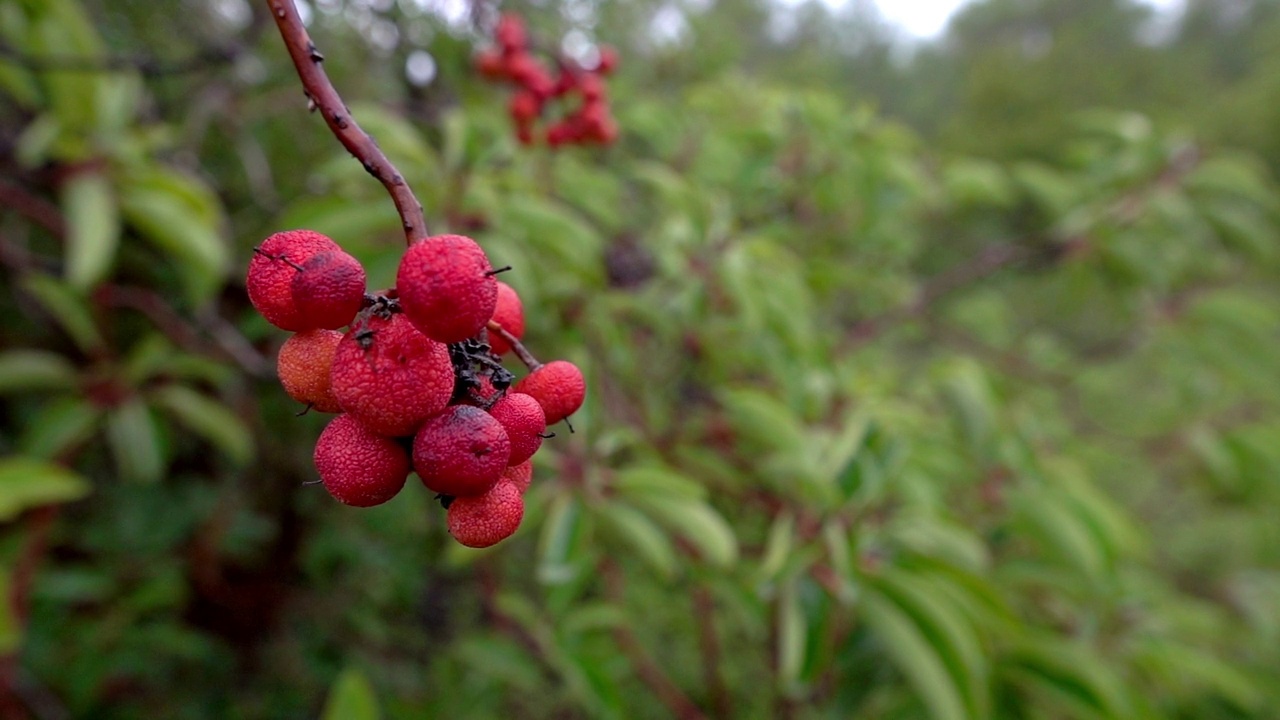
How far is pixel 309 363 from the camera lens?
391 mm

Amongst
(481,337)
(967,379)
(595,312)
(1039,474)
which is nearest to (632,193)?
(595,312)

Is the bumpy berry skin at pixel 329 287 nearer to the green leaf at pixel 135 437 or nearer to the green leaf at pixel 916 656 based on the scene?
the green leaf at pixel 916 656

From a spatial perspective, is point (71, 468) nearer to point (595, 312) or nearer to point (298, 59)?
point (595, 312)

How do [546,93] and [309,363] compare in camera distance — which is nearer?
[309,363]

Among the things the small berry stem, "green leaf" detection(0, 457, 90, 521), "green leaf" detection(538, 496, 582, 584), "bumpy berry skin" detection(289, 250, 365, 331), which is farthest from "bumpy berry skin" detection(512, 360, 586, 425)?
"green leaf" detection(0, 457, 90, 521)

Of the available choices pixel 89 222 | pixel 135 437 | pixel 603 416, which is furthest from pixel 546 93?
pixel 135 437

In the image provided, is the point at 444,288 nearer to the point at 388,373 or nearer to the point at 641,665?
the point at 388,373

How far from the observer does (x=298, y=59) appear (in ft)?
0.98

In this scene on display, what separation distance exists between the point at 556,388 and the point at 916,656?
2.47 ft

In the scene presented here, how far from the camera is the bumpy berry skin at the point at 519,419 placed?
38cm

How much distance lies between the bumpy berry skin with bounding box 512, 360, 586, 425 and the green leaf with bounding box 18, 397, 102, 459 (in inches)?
52.0

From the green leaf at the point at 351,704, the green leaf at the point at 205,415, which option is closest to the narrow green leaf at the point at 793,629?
the green leaf at the point at 351,704

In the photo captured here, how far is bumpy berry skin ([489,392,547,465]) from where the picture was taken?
385 mm

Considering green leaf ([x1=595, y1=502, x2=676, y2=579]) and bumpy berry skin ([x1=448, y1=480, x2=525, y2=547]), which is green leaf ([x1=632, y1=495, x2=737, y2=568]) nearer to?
green leaf ([x1=595, y1=502, x2=676, y2=579])
